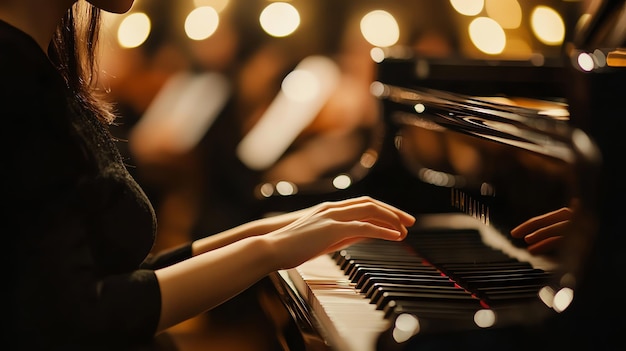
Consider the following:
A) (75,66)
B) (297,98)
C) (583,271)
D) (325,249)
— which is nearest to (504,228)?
(325,249)

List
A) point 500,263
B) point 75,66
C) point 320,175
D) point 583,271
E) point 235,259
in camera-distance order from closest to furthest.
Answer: point 583,271 → point 235,259 → point 500,263 → point 75,66 → point 320,175

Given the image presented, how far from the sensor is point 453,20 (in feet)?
12.4

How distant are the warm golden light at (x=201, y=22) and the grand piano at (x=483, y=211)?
1788 millimetres

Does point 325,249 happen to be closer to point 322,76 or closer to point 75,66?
point 75,66

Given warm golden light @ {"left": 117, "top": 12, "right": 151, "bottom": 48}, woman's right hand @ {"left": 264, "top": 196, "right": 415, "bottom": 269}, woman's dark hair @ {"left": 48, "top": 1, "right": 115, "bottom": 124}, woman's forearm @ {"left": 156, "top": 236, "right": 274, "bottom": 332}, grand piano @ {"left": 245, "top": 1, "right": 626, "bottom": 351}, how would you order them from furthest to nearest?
warm golden light @ {"left": 117, "top": 12, "right": 151, "bottom": 48} → woman's dark hair @ {"left": 48, "top": 1, "right": 115, "bottom": 124} → woman's right hand @ {"left": 264, "top": 196, "right": 415, "bottom": 269} → woman's forearm @ {"left": 156, "top": 236, "right": 274, "bottom": 332} → grand piano @ {"left": 245, "top": 1, "right": 626, "bottom": 351}

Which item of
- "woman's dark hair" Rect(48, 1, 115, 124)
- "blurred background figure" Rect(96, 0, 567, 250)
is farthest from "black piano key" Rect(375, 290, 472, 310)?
"blurred background figure" Rect(96, 0, 567, 250)

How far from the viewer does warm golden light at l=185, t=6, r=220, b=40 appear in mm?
3645

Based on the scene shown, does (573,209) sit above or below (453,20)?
below

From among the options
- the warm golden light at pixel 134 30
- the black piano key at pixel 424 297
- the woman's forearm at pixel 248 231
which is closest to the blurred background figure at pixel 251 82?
the warm golden light at pixel 134 30

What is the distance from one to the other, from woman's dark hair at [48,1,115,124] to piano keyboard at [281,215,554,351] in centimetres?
54

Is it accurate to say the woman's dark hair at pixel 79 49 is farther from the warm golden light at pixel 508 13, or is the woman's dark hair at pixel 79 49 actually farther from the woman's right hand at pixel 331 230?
the warm golden light at pixel 508 13

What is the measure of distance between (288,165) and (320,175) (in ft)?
0.56

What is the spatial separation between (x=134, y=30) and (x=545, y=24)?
1910 mm

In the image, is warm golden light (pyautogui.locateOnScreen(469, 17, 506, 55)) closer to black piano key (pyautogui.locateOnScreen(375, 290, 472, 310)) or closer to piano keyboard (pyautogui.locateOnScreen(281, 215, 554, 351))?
piano keyboard (pyautogui.locateOnScreen(281, 215, 554, 351))
